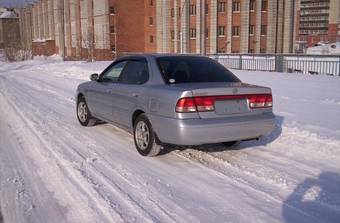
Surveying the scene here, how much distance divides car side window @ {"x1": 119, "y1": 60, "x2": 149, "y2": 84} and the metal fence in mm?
14544

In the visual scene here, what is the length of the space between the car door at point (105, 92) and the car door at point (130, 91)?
0.22m

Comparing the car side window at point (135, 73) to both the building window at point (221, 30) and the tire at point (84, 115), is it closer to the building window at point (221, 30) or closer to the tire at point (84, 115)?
the tire at point (84, 115)

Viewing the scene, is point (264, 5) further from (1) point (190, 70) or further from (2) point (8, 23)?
(2) point (8, 23)

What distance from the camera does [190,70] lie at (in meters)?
6.18

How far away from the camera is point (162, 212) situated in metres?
4.06

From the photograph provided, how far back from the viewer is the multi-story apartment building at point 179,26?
55.8 metres

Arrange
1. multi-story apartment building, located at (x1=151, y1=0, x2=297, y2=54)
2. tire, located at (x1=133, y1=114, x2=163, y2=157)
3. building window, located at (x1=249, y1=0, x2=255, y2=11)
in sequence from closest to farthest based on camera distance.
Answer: tire, located at (x1=133, y1=114, x2=163, y2=157)
building window, located at (x1=249, y1=0, x2=255, y2=11)
multi-story apartment building, located at (x1=151, y1=0, x2=297, y2=54)

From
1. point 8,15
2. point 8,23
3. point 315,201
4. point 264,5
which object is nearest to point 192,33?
point 264,5

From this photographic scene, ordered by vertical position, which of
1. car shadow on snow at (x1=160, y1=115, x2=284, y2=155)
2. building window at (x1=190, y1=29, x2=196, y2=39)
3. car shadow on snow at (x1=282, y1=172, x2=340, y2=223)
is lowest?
car shadow on snow at (x1=282, y1=172, x2=340, y2=223)

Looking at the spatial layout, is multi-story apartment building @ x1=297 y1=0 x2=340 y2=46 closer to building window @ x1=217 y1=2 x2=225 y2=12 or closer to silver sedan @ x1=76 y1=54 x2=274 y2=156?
building window @ x1=217 y1=2 x2=225 y2=12

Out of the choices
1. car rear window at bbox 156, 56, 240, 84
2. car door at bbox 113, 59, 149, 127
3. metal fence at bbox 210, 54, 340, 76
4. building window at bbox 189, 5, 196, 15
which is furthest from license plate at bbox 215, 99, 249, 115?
building window at bbox 189, 5, 196, 15

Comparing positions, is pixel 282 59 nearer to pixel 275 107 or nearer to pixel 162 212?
pixel 275 107

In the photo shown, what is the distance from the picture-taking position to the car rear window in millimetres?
5992

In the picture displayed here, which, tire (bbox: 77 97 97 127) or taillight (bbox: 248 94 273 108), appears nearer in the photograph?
taillight (bbox: 248 94 273 108)
